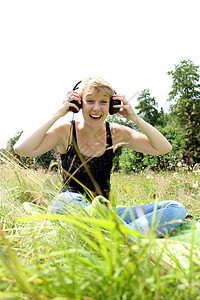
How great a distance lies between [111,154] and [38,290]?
2.23 metres

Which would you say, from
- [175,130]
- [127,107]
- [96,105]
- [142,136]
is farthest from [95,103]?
[175,130]

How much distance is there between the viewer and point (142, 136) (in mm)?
3111

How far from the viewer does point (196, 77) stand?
24.5 meters

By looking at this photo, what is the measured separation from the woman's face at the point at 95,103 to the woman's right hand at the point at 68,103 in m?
0.08

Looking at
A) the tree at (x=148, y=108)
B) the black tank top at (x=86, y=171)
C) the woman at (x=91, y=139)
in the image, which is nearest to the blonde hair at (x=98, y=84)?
the woman at (x=91, y=139)

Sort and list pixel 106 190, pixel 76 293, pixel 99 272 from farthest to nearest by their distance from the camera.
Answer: pixel 106 190 → pixel 99 272 → pixel 76 293

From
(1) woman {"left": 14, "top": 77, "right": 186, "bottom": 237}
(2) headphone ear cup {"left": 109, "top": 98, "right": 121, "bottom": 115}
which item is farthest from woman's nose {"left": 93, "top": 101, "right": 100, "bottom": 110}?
(2) headphone ear cup {"left": 109, "top": 98, "right": 121, "bottom": 115}

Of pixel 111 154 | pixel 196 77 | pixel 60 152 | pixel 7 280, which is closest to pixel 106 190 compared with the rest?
pixel 111 154

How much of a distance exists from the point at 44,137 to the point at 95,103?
64 cm

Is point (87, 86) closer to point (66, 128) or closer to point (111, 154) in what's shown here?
point (66, 128)

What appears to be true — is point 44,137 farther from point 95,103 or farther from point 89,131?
point 95,103

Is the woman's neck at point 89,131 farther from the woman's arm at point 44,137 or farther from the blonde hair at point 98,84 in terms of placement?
the blonde hair at point 98,84

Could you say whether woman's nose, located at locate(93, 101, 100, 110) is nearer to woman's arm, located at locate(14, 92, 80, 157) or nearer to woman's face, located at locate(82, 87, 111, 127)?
woman's face, located at locate(82, 87, 111, 127)

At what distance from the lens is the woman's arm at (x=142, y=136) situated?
9.02 ft
